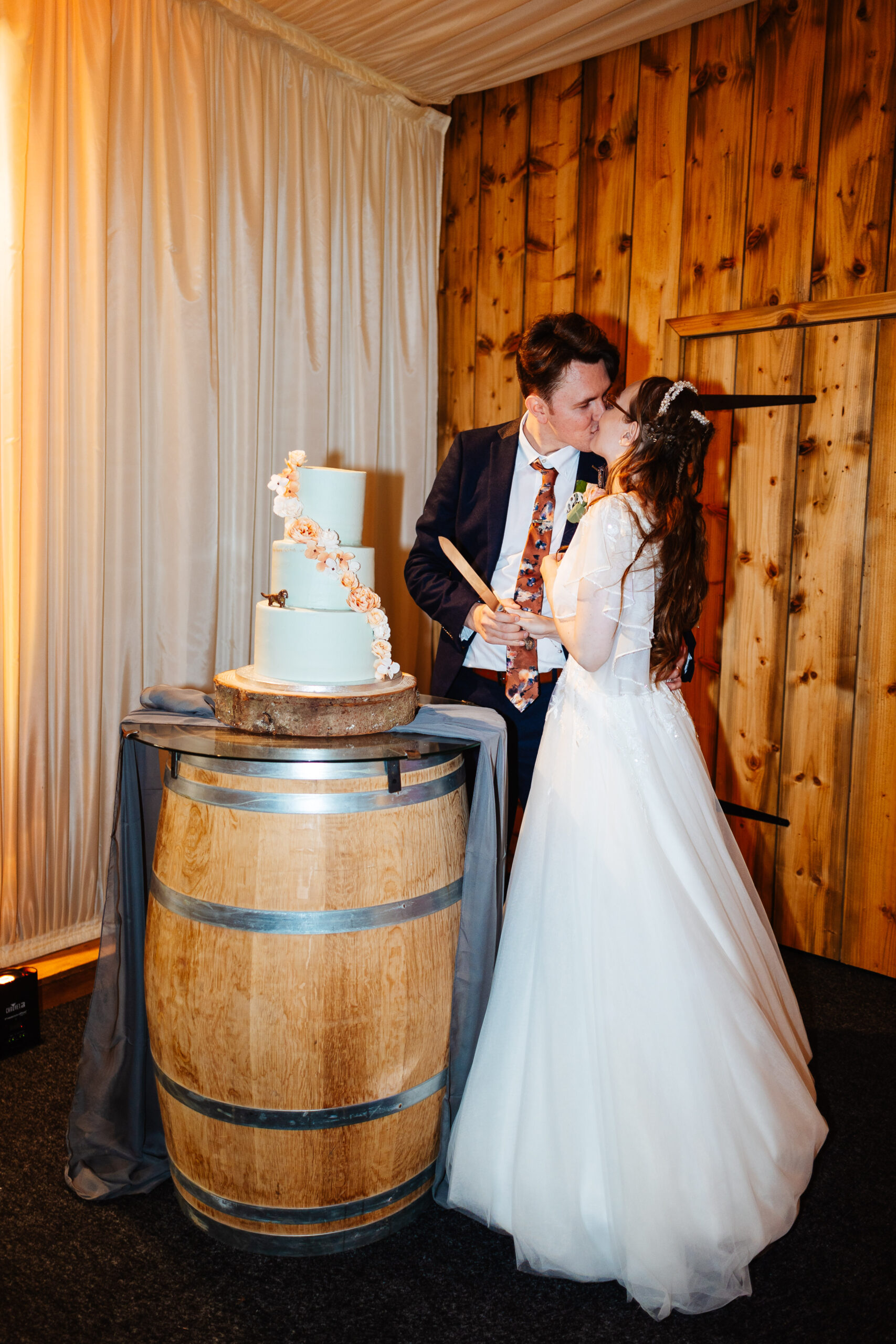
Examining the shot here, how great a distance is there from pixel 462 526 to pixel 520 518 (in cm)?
19

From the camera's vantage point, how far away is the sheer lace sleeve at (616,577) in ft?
6.16

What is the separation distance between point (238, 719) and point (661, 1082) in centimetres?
99

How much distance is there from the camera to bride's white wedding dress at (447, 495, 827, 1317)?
1705mm

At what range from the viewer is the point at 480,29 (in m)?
3.25

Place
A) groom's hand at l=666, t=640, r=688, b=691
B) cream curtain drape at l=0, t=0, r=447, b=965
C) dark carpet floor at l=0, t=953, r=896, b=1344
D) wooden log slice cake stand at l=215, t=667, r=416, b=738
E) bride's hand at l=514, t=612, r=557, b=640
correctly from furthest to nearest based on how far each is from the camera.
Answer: cream curtain drape at l=0, t=0, r=447, b=965, bride's hand at l=514, t=612, r=557, b=640, groom's hand at l=666, t=640, r=688, b=691, wooden log slice cake stand at l=215, t=667, r=416, b=738, dark carpet floor at l=0, t=953, r=896, b=1344

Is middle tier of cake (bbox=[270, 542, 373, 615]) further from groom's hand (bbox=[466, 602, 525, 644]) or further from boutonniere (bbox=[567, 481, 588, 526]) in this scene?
boutonniere (bbox=[567, 481, 588, 526])

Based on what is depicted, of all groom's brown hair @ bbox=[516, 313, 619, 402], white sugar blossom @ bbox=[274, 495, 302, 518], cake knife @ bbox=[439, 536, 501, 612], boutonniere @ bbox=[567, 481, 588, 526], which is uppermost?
groom's brown hair @ bbox=[516, 313, 619, 402]

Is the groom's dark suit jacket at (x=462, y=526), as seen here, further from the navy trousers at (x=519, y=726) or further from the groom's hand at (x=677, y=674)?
the groom's hand at (x=677, y=674)

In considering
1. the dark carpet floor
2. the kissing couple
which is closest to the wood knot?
the kissing couple

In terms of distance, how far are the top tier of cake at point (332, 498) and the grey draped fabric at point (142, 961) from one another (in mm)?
416

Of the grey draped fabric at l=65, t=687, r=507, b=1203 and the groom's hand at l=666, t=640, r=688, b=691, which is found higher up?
the groom's hand at l=666, t=640, r=688, b=691

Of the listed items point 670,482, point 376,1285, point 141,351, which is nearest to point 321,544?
point 670,482

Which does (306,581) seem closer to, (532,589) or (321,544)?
(321,544)

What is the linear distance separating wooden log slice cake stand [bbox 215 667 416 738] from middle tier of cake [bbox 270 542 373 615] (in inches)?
5.9
